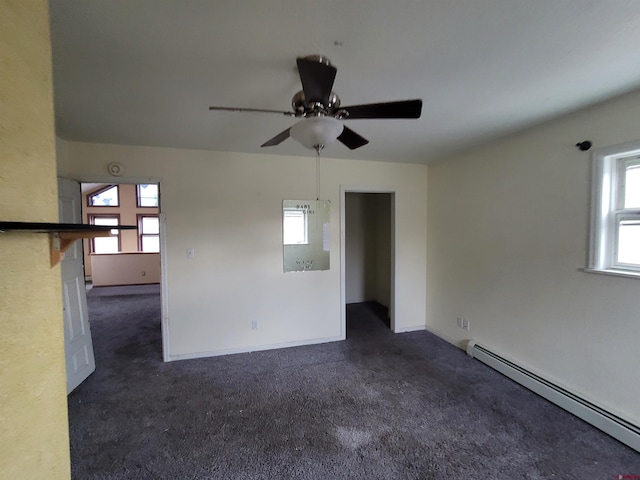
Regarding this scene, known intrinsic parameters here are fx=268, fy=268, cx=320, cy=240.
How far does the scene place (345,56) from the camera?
4.64ft

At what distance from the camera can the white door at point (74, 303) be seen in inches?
96.7

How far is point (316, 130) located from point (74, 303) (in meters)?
2.94

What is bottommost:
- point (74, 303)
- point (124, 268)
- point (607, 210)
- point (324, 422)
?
point (324, 422)

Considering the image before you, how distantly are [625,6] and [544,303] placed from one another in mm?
2094

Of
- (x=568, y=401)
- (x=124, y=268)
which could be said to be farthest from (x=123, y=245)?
(x=568, y=401)

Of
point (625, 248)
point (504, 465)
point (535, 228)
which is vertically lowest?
point (504, 465)

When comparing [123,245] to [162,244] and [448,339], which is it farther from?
[448,339]

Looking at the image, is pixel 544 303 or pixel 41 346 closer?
pixel 41 346

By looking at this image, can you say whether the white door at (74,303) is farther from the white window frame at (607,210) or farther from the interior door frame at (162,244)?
the white window frame at (607,210)

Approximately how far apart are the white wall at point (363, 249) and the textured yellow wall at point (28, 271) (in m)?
4.65

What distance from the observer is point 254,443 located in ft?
6.06

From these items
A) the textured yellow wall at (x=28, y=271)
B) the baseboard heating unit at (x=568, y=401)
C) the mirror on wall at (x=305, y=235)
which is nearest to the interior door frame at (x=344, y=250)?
the mirror on wall at (x=305, y=235)

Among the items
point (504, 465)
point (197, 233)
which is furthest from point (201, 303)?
point (504, 465)

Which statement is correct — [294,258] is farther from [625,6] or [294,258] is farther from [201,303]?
[625,6]
